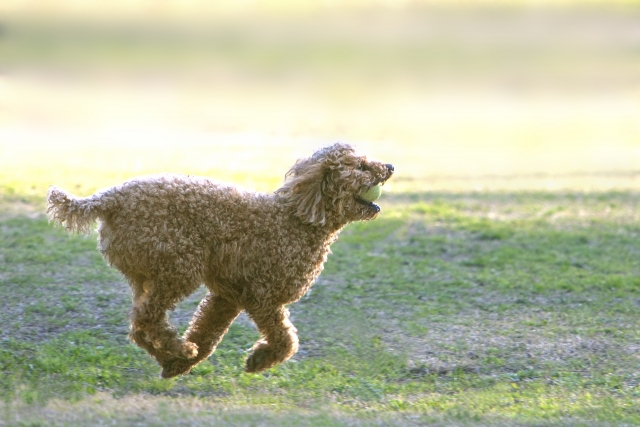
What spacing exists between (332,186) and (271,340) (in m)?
1.13

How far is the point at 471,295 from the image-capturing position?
8414 mm

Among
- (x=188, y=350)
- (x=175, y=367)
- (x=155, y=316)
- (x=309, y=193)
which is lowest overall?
(x=175, y=367)

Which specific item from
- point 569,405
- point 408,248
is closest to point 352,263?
point 408,248

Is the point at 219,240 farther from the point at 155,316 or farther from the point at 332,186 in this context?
the point at 332,186

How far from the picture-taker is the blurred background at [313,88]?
13711 mm

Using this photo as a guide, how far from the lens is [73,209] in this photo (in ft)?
16.9

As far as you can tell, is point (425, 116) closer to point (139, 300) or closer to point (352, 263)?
point (352, 263)

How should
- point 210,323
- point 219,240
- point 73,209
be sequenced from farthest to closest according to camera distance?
1. point 210,323
2. point 219,240
3. point 73,209

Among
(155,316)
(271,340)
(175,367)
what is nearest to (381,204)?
Result: (271,340)

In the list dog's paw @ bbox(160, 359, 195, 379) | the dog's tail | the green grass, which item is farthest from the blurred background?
the dog's tail

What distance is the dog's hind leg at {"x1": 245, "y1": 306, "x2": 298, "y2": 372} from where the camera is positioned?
18.2 feet

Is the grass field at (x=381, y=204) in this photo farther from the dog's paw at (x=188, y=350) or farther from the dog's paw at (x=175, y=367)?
the dog's paw at (x=188, y=350)

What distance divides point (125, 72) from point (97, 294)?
753cm

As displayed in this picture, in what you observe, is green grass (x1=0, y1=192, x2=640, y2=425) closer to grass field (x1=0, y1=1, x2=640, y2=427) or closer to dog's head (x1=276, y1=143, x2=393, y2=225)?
grass field (x1=0, y1=1, x2=640, y2=427)
